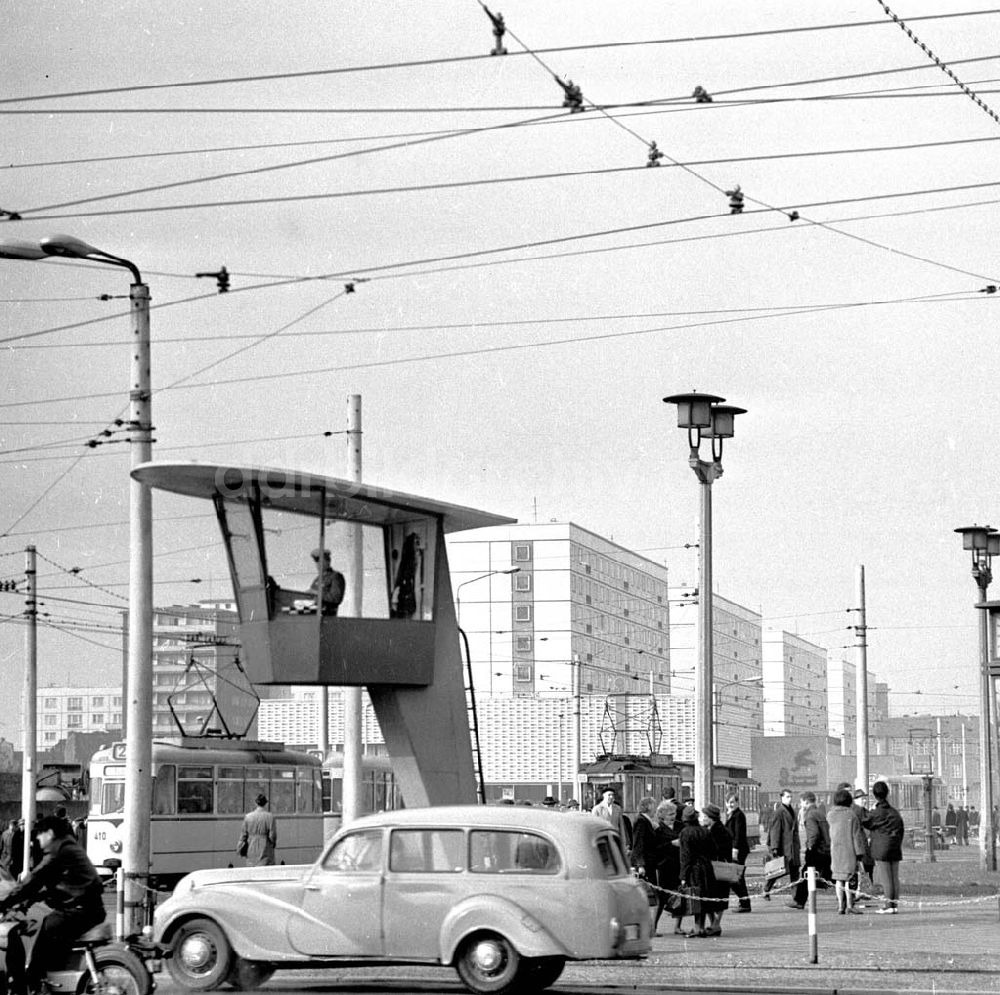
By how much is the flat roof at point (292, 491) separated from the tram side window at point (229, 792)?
19.3 m

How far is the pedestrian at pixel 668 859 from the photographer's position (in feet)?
81.6

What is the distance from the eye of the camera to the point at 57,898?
45.6 ft

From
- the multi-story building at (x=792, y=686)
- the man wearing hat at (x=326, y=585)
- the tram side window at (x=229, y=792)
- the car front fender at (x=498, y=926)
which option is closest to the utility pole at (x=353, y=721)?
the tram side window at (x=229, y=792)

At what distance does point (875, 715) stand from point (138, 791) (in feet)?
582

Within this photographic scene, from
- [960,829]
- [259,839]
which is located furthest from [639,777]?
[259,839]

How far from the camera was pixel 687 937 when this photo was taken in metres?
23.7

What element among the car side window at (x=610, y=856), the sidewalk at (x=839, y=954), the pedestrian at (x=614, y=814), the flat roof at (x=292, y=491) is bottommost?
the sidewalk at (x=839, y=954)

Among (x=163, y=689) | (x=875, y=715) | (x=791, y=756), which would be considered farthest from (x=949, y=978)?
(x=875, y=715)

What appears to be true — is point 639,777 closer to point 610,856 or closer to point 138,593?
point 138,593

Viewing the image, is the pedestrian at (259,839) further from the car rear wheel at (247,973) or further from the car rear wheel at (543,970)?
the car rear wheel at (543,970)

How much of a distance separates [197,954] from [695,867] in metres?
8.21

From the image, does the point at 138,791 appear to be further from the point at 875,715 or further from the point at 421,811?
the point at 875,715

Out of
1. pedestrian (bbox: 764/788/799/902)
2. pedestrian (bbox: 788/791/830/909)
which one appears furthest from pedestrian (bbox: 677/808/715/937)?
pedestrian (bbox: 764/788/799/902)

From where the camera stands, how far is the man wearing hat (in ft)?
65.3
